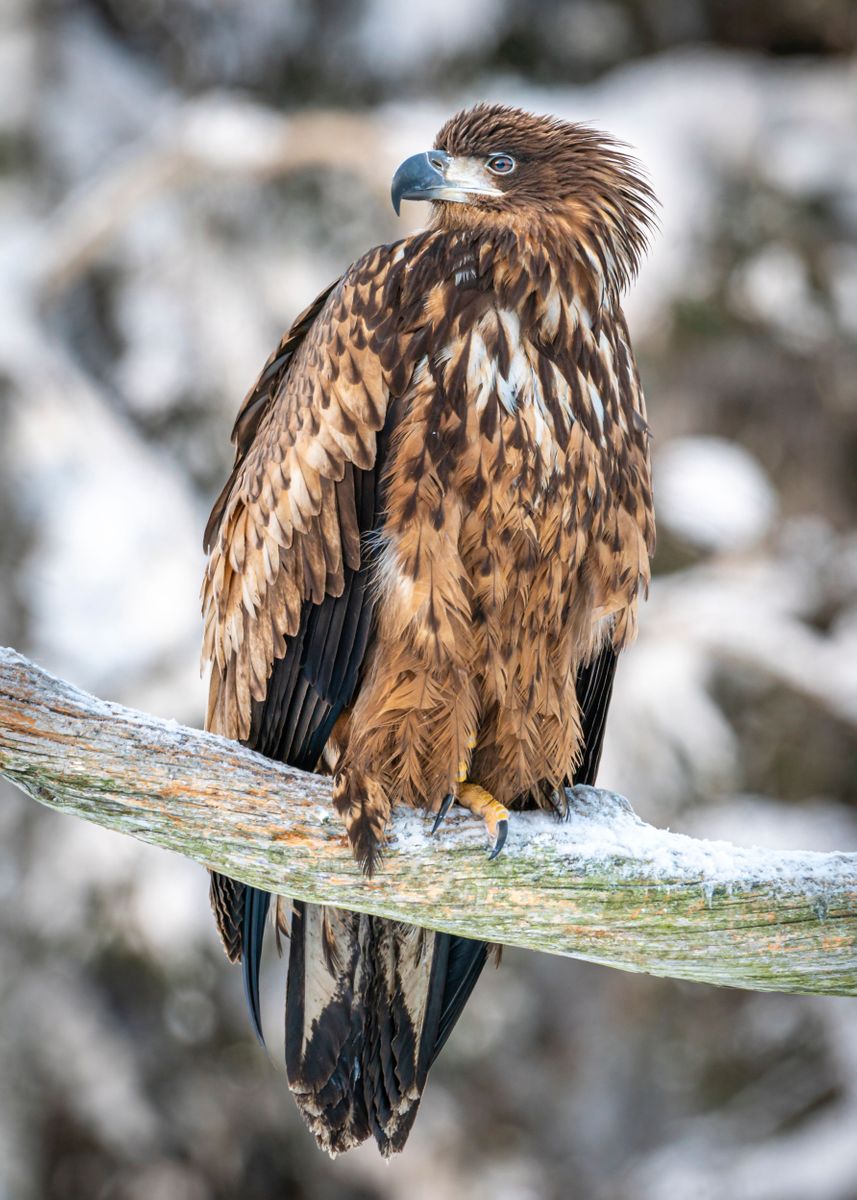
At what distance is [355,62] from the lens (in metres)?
9.16

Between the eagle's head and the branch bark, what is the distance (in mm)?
1305

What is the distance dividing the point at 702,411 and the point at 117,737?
630cm

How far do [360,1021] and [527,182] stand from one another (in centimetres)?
204

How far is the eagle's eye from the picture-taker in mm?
3250

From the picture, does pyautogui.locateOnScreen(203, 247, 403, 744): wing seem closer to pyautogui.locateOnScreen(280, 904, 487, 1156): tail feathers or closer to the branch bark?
the branch bark

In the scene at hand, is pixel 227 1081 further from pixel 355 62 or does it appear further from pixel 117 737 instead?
pixel 355 62

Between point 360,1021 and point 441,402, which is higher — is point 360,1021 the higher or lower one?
the lower one

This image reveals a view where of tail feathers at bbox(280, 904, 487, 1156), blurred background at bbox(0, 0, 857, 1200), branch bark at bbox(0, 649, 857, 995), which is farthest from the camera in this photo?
blurred background at bbox(0, 0, 857, 1200)

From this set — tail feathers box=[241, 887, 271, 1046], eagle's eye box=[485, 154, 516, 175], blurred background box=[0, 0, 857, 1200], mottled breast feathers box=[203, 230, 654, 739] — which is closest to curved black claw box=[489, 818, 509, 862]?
mottled breast feathers box=[203, 230, 654, 739]

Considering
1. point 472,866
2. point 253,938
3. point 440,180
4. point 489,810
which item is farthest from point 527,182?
point 253,938

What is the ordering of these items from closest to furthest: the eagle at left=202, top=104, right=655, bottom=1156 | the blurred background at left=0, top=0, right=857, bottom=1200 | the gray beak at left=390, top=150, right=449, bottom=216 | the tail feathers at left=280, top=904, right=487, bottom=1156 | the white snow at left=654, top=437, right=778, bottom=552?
the eagle at left=202, top=104, right=655, bottom=1156, the gray beak at left=390, top=150, right=449, bottom=216, the tail feathers at left=280, top=904, right=487, bottom=1156, the blurred background at left=0, top=0, right=857, bottom=1200, the white snow at left=654, top=437, right=778, bottom=552

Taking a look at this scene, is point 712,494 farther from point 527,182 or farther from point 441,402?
point 441,402

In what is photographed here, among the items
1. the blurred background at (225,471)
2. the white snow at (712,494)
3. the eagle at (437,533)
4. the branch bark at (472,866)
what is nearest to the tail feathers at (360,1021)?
the eagle at (437,533)

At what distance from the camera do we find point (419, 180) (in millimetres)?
3186
